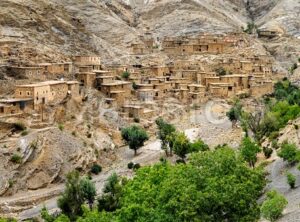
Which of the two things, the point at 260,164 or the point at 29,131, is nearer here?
the point at 260,164

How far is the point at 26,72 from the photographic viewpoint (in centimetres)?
4972

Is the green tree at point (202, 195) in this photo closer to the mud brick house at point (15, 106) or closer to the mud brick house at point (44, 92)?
the mud brick house at point (15, 106)

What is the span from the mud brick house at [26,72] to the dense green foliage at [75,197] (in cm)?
1756

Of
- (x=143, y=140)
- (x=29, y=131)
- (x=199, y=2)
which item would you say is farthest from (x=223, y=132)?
(x=199, y=2)

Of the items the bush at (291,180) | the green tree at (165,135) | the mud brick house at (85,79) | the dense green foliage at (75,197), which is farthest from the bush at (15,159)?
the bush at (291,180)

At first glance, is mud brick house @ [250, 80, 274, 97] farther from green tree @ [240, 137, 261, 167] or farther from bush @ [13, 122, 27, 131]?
bush @ [13, 122, 27, 131]

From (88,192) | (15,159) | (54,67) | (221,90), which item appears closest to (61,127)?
(15,159)

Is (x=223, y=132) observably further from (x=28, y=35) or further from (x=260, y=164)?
(x=28, y=35)

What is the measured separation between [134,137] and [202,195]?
25918mm

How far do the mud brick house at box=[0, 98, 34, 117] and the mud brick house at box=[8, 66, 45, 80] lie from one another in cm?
638

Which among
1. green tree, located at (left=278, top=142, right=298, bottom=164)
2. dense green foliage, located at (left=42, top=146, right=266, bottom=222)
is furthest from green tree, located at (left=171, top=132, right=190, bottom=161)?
dense green foliage, located at (left=42, top=146, right=266, bottom=222)

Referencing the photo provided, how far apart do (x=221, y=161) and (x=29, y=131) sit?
2309 cm

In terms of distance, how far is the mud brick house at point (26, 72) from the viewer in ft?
163

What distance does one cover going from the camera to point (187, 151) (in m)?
41.8
